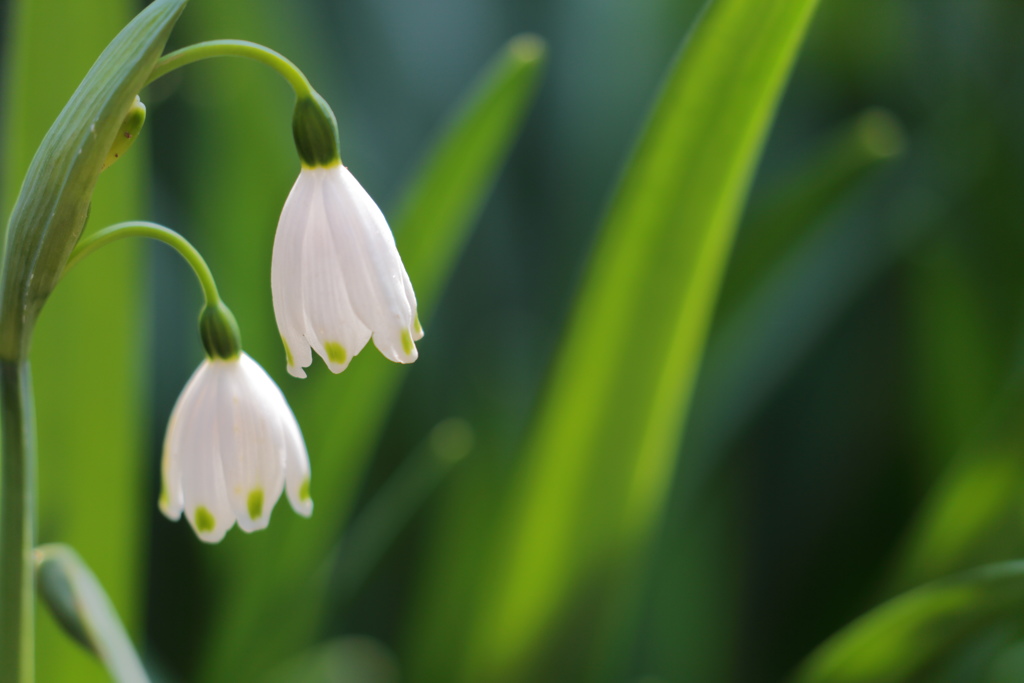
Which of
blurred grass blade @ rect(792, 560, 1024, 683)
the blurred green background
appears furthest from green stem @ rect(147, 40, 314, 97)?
blurred grass blade @ rect(792, 560, 1024, 683)

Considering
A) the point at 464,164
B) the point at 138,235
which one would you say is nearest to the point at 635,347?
the point at 464,164

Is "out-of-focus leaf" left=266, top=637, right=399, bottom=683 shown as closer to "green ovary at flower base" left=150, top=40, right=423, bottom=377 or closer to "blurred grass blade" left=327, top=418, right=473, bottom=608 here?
"blurred grass blade" left=327, top=418, right=473, bottom=608

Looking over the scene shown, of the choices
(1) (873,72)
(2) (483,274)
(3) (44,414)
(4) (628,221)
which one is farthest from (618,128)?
(3) (44,414)

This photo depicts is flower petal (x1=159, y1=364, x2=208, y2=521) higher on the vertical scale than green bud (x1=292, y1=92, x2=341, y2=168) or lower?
lower

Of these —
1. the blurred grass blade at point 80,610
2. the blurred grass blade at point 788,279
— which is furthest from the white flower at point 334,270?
the blurred grass blade at point 788,279

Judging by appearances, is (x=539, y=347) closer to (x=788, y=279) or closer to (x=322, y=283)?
(x=788, y=279)
